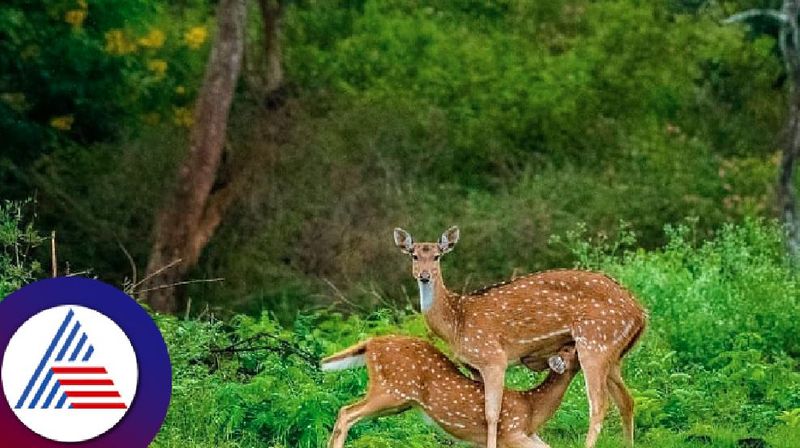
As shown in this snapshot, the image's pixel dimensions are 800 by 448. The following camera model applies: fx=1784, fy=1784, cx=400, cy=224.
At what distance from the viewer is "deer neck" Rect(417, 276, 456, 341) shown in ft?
33.4

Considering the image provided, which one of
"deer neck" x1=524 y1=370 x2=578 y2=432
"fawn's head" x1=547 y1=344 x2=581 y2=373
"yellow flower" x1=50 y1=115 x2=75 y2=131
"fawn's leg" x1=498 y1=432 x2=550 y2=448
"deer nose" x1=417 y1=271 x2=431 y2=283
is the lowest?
"yellow flower" x1=50 y1=115 x2=75 y2=131

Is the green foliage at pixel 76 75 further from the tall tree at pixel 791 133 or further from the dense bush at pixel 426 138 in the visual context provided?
the tall tree at pixel 791 133

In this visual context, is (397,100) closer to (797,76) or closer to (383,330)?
(797,76)

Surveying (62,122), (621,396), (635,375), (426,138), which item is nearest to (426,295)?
(621,396)

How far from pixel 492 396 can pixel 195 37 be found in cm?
1400

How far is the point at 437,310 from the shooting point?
33.5ft

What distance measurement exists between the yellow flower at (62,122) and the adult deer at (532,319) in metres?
11.6

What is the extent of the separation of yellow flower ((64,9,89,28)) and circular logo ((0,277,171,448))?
12.2 meters

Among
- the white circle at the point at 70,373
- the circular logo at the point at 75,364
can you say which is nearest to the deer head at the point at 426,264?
the circular logo at the point at 75,364

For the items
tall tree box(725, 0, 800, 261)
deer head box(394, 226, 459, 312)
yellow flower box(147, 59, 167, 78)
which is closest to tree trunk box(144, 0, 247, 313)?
yellow flower box(147, 59, 167, 78)

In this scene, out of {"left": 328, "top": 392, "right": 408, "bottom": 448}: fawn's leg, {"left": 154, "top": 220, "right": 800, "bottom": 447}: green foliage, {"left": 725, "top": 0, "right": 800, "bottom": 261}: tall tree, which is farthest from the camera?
{"left": 725, "top": 0, "right": 800, "bottom": 261}: tall tree

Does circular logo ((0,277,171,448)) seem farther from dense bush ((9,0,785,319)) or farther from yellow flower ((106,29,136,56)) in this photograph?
yellow flower ((106,29,136,56))

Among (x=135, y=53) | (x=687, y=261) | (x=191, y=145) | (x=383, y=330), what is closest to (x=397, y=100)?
(x=135, y=53)

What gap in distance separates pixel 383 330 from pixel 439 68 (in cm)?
1212
